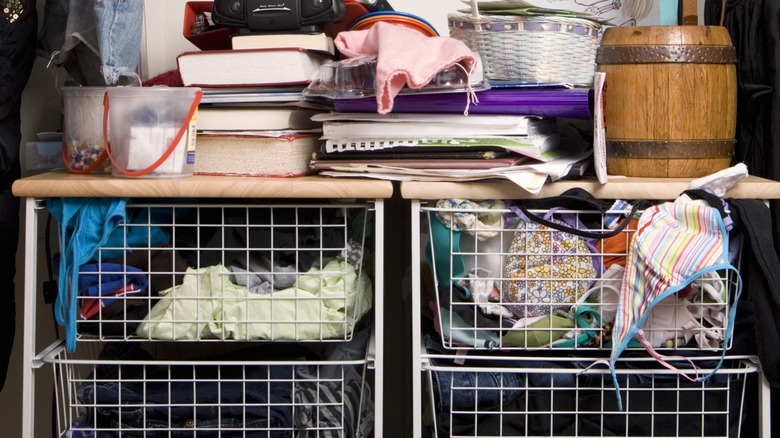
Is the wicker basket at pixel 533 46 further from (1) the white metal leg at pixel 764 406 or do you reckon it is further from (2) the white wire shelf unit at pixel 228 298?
(1) the white metal leg at pixel 764 406

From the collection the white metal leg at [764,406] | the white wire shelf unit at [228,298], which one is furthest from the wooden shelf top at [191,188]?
the white metal leg at [764,406]

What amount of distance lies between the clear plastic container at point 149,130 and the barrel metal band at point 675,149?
730 mm

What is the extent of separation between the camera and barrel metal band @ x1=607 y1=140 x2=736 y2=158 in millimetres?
1247

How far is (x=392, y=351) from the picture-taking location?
1832 mm

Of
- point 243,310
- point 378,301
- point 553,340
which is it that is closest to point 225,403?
point 243,310

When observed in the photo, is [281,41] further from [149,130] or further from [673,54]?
[673,54]

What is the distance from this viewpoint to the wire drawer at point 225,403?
1306mm

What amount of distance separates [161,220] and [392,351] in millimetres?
715

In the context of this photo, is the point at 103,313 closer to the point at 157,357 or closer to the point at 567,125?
the point at 157,357

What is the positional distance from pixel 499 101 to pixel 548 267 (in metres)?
0.28

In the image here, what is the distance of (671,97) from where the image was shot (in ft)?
4.04

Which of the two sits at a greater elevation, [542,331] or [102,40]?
[102,40]

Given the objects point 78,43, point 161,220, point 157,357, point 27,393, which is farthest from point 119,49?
point 157,357

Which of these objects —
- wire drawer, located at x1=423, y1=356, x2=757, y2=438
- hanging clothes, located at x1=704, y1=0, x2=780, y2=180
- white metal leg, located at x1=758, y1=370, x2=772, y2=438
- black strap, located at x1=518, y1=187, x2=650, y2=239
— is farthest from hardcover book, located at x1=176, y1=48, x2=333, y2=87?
white metal leg, located at x1=758, y1=370, x2=772, y2=438
